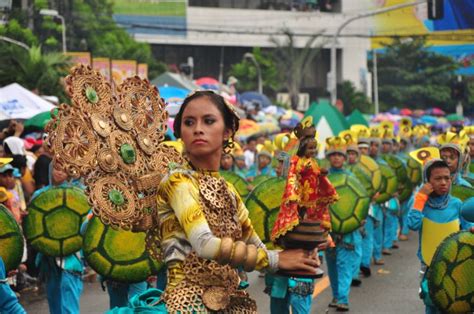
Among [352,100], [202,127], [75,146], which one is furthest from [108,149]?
[352,100]

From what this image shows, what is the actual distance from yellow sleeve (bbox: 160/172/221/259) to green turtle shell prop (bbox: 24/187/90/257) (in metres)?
4.13

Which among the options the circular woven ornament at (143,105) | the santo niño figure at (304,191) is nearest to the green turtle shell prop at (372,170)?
the santo niño figure at (304,191)

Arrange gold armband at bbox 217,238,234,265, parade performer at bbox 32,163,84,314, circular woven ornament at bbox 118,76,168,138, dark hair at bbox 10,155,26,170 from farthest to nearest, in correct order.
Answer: dark hair at bbox 10,155,26,170
parade performer at bbox 32,163,84,314
circular woven ornament at bbox 118,76,168,138
gold armband at bbox 217,238,234,265

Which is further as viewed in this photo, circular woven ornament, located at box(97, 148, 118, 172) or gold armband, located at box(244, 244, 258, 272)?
circular woven ornament, located at box(97, 148, 118, 172)

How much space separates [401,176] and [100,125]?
42.7 feet

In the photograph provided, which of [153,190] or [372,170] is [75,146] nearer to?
[153,190]

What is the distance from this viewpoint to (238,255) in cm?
404

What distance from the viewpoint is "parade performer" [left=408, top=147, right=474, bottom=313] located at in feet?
26.0

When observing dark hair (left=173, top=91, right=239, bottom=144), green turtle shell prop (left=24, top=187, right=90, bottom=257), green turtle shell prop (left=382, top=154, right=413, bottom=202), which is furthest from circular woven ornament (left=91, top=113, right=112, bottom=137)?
green turtle shell prop (left=382, top=154, right=413, bottom=202)

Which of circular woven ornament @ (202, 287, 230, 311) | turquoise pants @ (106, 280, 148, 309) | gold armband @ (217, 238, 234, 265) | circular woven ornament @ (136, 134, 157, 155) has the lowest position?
turquoise pants @ (106, 280, 148, 309)

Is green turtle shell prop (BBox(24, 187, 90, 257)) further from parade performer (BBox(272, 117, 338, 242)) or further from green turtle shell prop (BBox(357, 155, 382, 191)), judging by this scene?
green turtle shell prop (BBox(357, 155, 382, 191))

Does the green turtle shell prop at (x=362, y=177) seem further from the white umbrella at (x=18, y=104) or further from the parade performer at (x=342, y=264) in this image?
the white umbrella at (x=18, y=104)

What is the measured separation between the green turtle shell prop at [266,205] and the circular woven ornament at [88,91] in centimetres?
334

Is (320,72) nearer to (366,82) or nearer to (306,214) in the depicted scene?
(366,82)
